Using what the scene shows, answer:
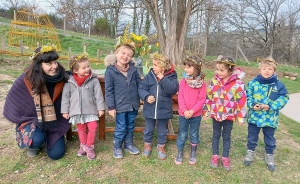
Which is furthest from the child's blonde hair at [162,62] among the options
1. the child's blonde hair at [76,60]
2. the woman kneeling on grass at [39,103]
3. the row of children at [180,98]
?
the woman kneeling on grass at [39,103]

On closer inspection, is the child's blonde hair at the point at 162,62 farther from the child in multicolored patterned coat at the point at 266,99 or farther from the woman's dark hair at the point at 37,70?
the woman's dark hair at the point at 37,70

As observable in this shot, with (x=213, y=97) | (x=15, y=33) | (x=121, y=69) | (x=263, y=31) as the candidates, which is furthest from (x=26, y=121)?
(x=263, y=31)

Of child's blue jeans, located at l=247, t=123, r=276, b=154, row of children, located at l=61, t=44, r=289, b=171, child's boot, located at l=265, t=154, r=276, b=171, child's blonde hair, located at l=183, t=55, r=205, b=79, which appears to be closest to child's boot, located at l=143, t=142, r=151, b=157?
row of children, located at l=61, t=44, r=289, b=171

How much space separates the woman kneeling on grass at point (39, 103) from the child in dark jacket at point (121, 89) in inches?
22.3

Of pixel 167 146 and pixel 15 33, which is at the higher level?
pixel 15 33

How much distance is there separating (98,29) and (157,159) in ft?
76.1

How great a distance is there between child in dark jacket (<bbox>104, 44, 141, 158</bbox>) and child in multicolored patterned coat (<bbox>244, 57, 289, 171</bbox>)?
1354 millimetres

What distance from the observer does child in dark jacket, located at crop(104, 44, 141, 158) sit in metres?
2.95

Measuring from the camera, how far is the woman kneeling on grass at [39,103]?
Result: 9.39 ft

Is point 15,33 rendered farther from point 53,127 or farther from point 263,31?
point 263,31

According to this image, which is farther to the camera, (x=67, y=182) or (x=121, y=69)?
(x=121, y=69)

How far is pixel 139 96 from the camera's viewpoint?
3039 millimetres

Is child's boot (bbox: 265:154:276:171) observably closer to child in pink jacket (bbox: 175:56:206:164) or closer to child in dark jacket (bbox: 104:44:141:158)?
child in pink jacket (bbox: 175:56:206:164)

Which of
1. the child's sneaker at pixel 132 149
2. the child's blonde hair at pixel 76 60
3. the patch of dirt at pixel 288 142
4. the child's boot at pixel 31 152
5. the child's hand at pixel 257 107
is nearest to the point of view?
the child's hand at pixel 257 107
